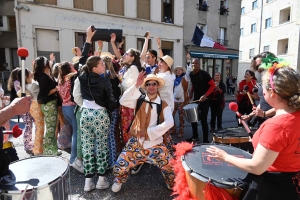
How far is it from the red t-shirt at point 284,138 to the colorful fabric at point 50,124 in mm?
3378

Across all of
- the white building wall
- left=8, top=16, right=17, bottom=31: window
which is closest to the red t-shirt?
the white building wall

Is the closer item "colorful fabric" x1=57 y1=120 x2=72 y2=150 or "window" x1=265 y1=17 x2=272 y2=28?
"colorful fabric" x1=57 y1=120 x2=72 y2=150

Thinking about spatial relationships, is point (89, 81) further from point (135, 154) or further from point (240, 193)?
point (240, 193)

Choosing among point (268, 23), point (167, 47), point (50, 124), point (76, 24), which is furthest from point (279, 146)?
point (268, 23)

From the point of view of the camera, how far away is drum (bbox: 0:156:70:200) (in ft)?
4.83

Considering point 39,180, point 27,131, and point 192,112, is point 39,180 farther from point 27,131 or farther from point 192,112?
point 192,112

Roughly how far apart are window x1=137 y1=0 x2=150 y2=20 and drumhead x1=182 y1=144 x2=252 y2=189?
13.4 metres

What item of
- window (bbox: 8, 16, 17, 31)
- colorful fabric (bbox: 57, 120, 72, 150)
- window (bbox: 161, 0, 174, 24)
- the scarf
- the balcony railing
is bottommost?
colorful fabric (bbox: 57, 120, 72, 150)

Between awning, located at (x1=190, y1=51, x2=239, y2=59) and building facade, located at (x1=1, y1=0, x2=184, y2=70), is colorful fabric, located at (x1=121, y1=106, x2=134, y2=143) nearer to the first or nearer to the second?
building facade, located at (x1=1, y1=0, x2=184, y2=70)

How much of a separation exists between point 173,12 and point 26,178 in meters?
15.6

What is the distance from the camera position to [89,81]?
112 inches

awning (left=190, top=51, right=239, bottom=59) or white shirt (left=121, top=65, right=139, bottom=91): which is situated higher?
awning (left=190, top=51, right=239, bottom=59)

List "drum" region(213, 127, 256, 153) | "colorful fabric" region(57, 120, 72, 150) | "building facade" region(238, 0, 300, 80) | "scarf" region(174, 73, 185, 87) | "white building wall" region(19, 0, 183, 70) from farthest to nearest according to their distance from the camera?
"building facade" region(238, 0, 300, 80), "white building wall" region(19, 0, 183, 70), "scarf" region(174, 73, 185, 87), "colorful fabric" region(57, 120, 72, 150), "drum" region(213, 127, 256, 153)

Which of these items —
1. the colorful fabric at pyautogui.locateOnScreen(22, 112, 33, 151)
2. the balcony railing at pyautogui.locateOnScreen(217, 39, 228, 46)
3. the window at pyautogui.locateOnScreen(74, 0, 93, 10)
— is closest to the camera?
the colorful fabric at pyautogui.locateOnScreen(22, 112, 33, 151)
